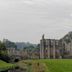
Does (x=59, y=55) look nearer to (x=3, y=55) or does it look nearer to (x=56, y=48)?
(x=56, y=48)

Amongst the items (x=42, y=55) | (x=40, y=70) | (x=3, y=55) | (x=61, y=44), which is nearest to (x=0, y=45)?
(x=3, y=55)

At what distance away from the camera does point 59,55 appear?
160 m

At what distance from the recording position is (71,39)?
173 m

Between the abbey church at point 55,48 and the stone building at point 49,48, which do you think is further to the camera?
the stone building at point 49,48

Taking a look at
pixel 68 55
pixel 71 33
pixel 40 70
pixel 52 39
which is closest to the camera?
pixel 40 70

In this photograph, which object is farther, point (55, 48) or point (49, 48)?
point (55, 48)

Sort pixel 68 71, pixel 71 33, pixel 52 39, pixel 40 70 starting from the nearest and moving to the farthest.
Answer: pixel 68 71 → pixel 40 70 → pixel 52 39 → pixel 71 33

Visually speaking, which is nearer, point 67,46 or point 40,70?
point 40,70

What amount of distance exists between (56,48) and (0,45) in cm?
3730

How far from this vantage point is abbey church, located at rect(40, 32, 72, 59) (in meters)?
160

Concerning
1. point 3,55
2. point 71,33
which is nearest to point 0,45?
point 3,55

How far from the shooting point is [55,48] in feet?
539

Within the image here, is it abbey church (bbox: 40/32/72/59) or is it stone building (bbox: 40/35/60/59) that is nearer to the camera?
abbey church (bbox: 40/32/72/59)

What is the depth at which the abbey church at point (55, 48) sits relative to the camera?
525ft
